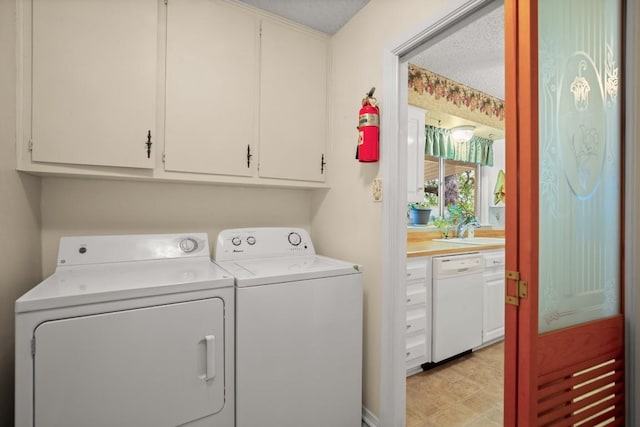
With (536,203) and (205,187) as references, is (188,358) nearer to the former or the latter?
(205,187)

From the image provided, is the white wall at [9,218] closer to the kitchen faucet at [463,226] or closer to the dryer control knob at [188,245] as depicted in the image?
the dryer control knob at [188,245]

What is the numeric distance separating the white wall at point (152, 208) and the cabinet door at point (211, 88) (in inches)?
13.2

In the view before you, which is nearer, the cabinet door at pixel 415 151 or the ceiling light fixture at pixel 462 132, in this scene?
the cabinet door at pixel 415 151

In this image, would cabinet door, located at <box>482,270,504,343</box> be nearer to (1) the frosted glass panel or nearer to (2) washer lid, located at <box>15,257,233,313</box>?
(1) the frosted glass panel

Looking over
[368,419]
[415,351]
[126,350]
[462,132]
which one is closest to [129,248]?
[126,350]

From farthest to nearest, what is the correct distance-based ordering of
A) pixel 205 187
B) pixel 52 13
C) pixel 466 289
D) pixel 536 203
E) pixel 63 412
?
pixel 466 289, pixel 205 187, pixel 52 13, pixel 63 412, pixel 536 203

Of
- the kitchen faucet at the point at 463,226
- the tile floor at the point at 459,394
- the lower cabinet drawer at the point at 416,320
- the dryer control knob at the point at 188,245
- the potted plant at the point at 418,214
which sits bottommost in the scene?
the tile floor at the point at 459,394

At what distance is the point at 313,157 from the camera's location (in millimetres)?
2043

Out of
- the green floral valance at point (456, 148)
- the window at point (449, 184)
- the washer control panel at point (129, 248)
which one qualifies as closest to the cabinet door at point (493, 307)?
the window at point (449, 184)

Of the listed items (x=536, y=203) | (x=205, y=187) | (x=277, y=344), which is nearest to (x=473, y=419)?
(x=277, y=344)

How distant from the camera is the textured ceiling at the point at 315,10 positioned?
1756 millimetres

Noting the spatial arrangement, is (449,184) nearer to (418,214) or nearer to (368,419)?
(418,214)

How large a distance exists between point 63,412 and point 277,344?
782 millimetres

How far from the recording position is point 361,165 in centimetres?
181
